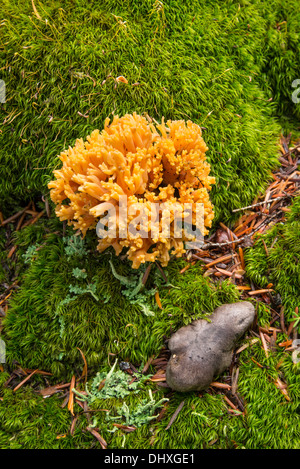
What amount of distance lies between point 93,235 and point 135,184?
0.78 m

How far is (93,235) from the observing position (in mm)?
3428

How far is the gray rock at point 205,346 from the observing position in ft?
9.70

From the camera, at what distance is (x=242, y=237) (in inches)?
141

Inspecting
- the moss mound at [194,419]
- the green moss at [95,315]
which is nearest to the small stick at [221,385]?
the moss mound at [194,419]

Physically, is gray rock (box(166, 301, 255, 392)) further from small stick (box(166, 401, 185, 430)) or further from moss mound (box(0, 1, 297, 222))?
moss mound (box(0, 1, 297, 222))

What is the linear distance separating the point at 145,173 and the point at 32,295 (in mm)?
1520

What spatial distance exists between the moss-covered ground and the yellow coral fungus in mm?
478

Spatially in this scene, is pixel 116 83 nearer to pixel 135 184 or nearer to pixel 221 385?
pixel 135 184

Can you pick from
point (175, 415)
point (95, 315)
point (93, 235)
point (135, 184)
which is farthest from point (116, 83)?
point (175, 415)

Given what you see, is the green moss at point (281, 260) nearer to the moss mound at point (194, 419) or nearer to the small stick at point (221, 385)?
the moss mound at point (194, 419)

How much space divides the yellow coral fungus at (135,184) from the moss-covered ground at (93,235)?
478 millimetres

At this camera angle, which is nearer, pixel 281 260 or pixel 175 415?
pixel 175 415

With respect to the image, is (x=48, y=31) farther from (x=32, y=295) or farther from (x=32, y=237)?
(x=32, y=295)
